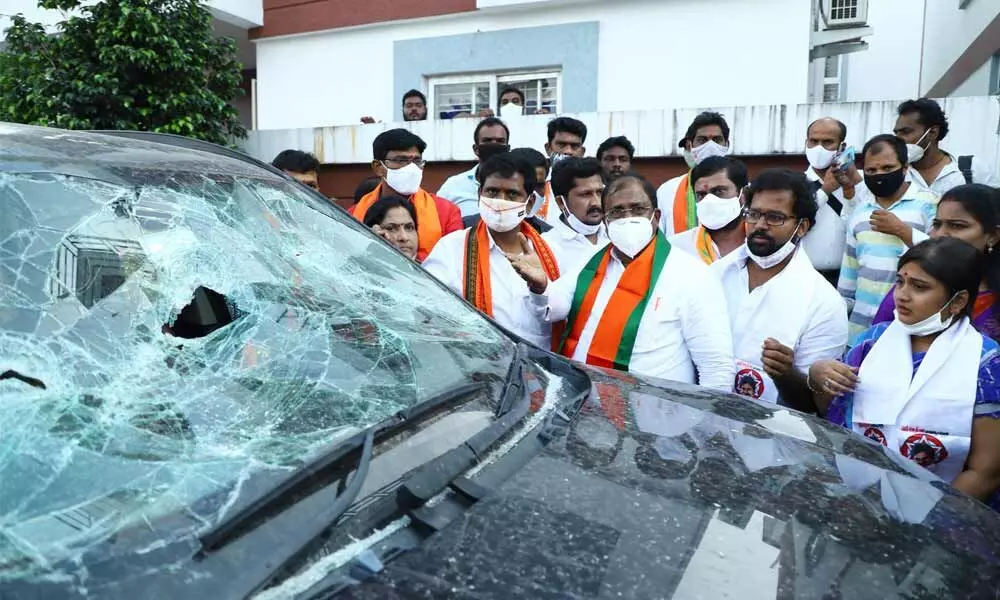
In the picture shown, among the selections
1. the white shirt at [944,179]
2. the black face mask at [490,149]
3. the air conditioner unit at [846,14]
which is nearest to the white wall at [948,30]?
the air conditioner unit at [846,14]

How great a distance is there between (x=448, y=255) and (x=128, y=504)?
89.1 inches

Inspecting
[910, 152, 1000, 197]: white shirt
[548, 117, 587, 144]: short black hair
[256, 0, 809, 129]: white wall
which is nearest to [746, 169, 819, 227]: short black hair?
[910, 152, 1000, 197]: white shirt

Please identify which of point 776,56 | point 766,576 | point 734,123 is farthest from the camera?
point 776,56

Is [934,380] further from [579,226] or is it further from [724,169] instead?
[579,226]

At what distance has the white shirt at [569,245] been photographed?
3.68 metres

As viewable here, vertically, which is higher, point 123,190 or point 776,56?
point 776,56

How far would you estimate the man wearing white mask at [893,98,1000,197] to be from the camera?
413cm

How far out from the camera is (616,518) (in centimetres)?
134

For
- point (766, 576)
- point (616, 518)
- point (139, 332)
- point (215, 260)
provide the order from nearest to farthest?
point (766, 576)
point (616, 518)
point (139, 332)
point (215, 260)

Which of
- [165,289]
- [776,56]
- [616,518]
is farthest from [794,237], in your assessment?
[776,56]

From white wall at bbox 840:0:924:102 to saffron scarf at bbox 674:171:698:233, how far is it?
966 cm

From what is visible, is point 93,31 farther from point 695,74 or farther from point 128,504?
point 128,504

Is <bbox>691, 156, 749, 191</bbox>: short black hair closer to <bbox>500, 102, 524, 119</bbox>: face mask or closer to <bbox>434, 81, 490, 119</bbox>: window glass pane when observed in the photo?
<bbox>500, 102, 524, 119</bbox>: face mask

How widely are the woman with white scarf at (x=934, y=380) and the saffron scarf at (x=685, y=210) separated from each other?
1.81 m
